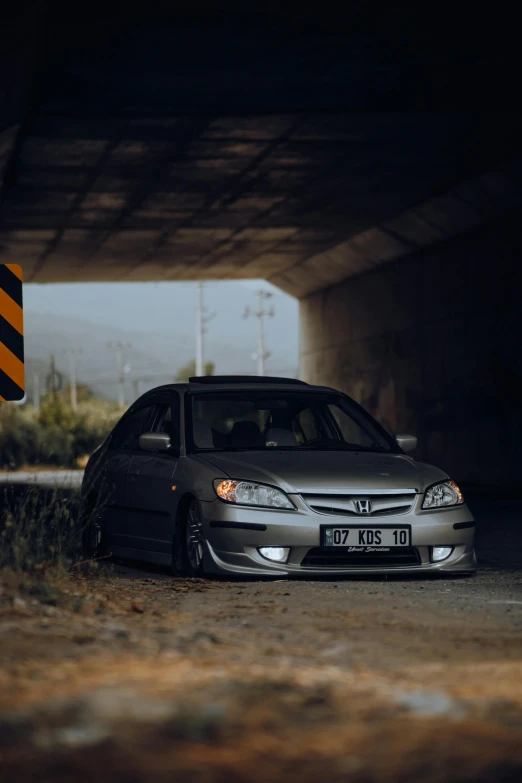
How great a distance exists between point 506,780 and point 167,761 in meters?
0.99

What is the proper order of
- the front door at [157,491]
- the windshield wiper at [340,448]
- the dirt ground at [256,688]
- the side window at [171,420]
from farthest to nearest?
the side window at [171,420] → the windshield wiper at [340,448] → the front door at [157,491] → the dirt ground at [256,688]

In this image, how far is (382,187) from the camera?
77.8ft

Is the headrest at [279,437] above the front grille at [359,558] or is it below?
above

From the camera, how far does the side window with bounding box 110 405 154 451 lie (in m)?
11.6

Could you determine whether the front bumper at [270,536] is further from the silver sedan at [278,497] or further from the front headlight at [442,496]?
the front headlight at [442,496]

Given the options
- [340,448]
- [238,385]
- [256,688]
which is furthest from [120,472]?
[256,688]

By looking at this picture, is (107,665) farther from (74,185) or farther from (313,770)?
(74,185)

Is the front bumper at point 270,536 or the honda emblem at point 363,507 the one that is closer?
the front bumper at point 270,536

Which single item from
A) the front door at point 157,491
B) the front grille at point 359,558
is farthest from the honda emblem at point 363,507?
the front door at point 157,491

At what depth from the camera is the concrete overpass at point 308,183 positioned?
596 inches

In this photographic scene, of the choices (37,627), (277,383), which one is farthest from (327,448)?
(37,627)

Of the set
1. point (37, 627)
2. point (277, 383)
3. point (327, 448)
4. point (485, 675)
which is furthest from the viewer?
point (277, 383)

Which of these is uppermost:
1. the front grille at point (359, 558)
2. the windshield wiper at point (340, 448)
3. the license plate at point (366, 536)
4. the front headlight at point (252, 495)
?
the windshield wiper at point (340, 448)

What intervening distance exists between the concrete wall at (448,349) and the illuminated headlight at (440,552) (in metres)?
14.0
